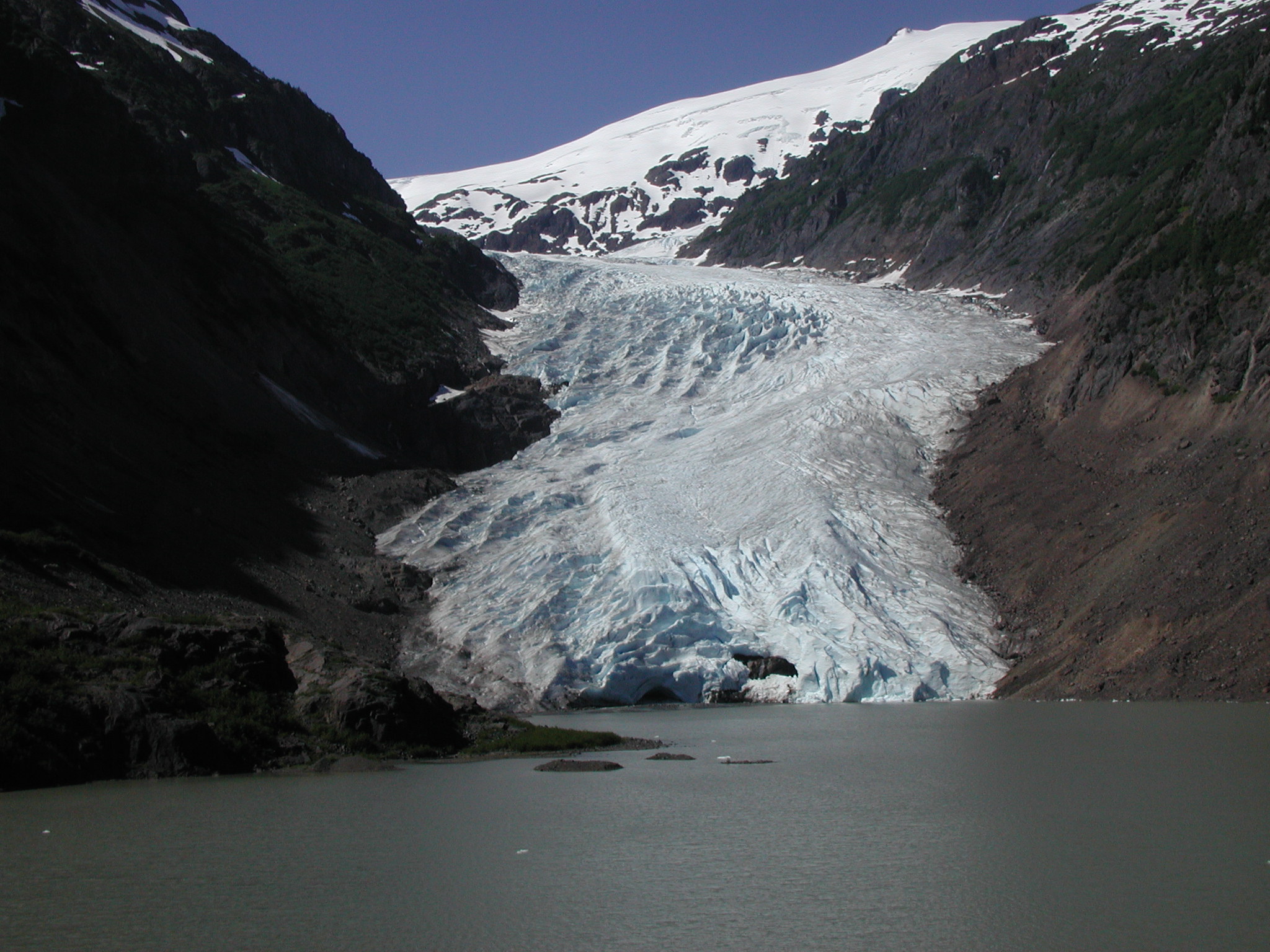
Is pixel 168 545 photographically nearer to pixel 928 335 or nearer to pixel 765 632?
pixel 765 632

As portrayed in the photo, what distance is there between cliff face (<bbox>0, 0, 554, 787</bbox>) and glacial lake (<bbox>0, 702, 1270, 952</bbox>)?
2156 millimetres

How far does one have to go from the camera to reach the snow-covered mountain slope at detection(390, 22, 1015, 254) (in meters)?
93.9

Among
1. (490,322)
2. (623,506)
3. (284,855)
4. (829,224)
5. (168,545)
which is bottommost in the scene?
(284,855)

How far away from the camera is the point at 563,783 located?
15586 mm

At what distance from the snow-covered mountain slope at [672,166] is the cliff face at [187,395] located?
34853mm

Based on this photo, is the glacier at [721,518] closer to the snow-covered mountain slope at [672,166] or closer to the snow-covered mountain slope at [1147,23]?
the snow-covered mountain slope at [1147,23]

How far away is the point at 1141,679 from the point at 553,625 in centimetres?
1533

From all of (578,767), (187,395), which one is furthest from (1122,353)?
(187,395)

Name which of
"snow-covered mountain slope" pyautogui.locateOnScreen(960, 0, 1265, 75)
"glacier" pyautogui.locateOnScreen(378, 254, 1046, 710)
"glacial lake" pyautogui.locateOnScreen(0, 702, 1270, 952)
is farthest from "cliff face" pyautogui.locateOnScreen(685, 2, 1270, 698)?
"glacial lake" pyautogui.locateOnScreen(0, 702, 1270, 952)

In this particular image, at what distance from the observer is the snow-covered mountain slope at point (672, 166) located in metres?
93.9

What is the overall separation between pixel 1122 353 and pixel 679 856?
2889 cm

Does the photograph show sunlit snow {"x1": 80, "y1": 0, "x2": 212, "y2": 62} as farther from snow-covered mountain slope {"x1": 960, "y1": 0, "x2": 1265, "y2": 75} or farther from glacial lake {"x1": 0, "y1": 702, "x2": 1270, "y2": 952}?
glacial lake {"x1": 0, "y1": 702, "x2": 1270, "y2": 952}

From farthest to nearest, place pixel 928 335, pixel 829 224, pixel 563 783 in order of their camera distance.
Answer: pixel 829 224, pixel 928 335, pixel 563 783

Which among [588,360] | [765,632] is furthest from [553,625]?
[588,360]
